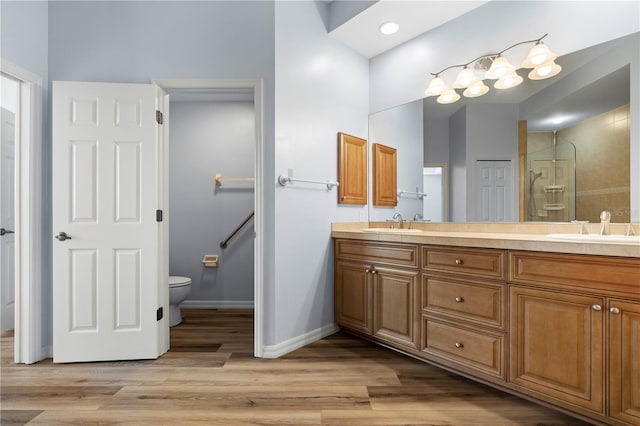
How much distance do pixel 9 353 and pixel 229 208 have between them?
2169 millimetres

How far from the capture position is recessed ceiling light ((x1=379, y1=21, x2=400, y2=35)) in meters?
2.69

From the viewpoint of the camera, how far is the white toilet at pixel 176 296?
3.06 m

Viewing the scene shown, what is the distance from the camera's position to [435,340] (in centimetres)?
210

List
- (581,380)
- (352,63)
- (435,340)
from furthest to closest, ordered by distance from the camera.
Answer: (352,63), (435,340), (581,380)

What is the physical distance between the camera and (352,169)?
304 cm

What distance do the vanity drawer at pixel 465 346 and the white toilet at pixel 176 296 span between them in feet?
7.09

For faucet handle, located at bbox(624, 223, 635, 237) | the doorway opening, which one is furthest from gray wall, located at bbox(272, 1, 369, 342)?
faucet handle, located at bbox(624, 223, 635, 237)

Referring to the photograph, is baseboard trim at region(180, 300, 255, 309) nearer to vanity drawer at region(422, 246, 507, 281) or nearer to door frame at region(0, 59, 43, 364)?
door frame at region(0, 59, 43, 364)

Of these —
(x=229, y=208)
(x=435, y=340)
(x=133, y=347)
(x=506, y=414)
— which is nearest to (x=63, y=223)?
(x=133, y=347)

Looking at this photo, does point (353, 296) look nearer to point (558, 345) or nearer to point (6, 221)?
point (558, 345)

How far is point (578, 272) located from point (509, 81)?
4.70 ft

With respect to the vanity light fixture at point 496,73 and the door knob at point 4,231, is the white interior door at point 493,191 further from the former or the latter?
the door knob at point 4,231

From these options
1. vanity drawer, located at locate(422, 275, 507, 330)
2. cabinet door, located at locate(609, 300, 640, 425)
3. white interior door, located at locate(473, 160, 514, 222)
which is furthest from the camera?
white interior door, located at locate(473, 160, 514, 222)

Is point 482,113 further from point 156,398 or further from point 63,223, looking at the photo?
point 63,223
